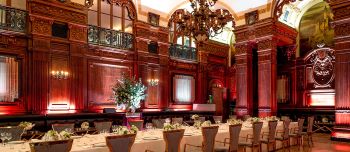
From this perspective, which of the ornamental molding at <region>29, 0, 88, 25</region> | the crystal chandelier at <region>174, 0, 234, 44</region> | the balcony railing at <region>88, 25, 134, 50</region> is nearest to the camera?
the crystal chandelier at <region>174, 0, 234, 44</region>

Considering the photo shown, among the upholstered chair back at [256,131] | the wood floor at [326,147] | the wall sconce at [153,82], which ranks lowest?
the wood floor at [326,147]

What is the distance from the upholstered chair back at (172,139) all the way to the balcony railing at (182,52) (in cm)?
978

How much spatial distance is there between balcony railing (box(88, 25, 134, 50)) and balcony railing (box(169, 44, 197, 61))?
97.8 inches

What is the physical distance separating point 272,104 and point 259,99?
63cm

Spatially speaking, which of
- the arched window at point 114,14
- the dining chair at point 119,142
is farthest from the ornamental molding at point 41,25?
the dining chair at point 119,142

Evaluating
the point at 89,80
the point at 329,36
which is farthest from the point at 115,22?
the point at 329,36

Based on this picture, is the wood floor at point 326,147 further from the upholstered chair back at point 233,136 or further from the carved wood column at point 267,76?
the upholstered chair back at point 233,136

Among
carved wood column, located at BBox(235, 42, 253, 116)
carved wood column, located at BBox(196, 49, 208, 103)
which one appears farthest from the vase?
carved wood column, located at BBox(235, 42, 253, 116)

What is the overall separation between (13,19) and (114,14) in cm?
420

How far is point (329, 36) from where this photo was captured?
12812 mm

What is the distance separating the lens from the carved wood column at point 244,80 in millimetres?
13453

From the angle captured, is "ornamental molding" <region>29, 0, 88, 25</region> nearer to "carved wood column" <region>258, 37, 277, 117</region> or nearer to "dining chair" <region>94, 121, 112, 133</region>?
"dining chair" <region>94, 121, 112, 133</region>

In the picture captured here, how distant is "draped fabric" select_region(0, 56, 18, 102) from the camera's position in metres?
9.40

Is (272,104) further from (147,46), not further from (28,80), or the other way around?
(28,80)
